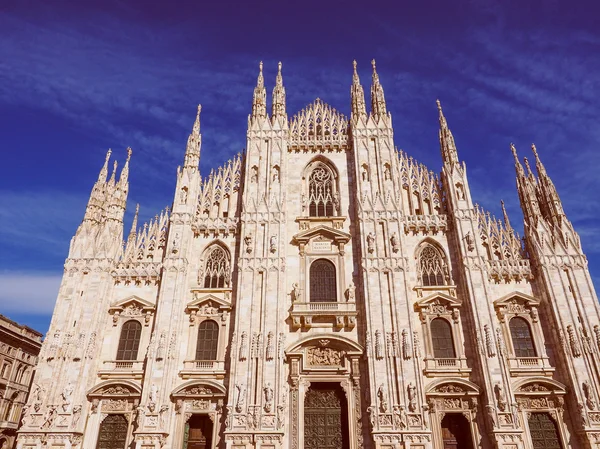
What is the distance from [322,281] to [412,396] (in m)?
7.96

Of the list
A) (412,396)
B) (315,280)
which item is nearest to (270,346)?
(315,280)

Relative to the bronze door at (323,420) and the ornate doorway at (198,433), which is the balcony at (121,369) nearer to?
Result: the ornate doorway at (198,433)

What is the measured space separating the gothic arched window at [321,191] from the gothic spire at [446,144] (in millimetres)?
7649

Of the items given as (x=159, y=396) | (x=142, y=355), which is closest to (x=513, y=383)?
(x=159, y=396)

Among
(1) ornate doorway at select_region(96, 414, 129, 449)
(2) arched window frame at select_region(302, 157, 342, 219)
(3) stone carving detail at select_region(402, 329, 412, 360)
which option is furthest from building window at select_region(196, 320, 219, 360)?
(3) stone carving detail at select_region(402, 329, 412, 360)

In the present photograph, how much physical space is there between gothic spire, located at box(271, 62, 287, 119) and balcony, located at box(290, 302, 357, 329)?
564 inches

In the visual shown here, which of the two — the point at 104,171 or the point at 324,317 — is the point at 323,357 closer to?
the point at 324,317

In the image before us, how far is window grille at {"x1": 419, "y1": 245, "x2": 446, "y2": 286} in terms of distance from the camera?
26.6 metres

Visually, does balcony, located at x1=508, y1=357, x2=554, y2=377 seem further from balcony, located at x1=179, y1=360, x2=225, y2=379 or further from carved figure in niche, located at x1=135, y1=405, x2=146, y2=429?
carved figure in niche, located at x1=135, y1=405, x2=146, y2=429

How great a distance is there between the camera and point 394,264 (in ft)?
85.0

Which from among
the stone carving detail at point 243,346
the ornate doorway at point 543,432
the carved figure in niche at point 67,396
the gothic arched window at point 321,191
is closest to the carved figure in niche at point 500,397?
the ornate doorway at point 543,432

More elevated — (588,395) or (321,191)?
(321,191)

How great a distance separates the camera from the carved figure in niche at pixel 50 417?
22406 millimetres

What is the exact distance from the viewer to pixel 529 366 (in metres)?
23.6
